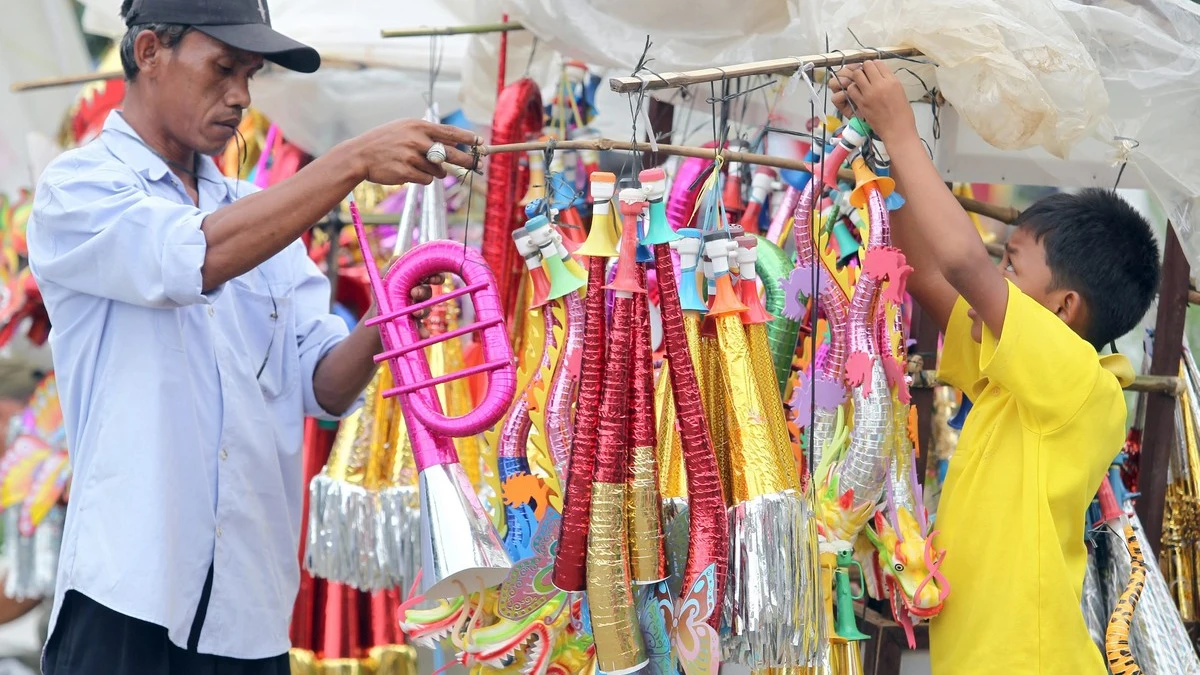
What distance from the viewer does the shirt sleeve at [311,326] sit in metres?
1.85

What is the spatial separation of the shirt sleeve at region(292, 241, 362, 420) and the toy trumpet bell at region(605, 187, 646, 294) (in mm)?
650

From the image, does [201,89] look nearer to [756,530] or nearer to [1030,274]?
[756,530]

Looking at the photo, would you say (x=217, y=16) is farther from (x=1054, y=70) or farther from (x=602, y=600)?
(x=1054, y=70)

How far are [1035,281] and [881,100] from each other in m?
0.41

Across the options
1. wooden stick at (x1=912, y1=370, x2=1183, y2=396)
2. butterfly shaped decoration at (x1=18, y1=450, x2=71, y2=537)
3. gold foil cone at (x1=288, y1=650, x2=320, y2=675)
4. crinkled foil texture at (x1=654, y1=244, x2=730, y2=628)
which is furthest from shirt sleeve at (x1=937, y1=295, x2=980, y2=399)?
butterfly shaped decoration at (x1=18, y1=450, x2=71, y2=537)

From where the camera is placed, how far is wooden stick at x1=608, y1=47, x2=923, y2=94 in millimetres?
1340

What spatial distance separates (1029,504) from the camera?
1533mm

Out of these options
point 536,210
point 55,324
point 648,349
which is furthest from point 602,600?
point 55,324

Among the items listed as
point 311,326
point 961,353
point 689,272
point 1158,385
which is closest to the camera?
point 689,272

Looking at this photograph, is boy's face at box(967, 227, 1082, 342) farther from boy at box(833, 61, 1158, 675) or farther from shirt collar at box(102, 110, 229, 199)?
shirt collar at box(102, 110, 229, 199)

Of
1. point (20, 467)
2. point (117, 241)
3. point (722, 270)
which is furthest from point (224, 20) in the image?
point (20, 467)

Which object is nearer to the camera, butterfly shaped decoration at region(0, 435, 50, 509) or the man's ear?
the man's ear

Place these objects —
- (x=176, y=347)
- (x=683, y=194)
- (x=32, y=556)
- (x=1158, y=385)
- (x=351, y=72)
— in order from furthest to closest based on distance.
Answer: (x=351, y=72) → (x=32, y=556) → (x=683, y=194) → (x=1158, y=385) → (x=176, y=347)

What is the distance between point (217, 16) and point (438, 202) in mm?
650
